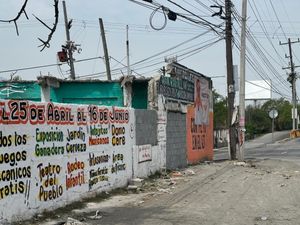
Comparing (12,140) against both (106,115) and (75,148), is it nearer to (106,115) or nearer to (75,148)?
(75,148)

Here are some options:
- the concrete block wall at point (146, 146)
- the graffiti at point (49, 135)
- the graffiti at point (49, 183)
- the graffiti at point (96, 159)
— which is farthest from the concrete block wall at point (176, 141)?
the graffiti at point (49, 183)

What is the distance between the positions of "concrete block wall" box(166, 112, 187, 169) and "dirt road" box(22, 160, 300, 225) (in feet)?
6.00

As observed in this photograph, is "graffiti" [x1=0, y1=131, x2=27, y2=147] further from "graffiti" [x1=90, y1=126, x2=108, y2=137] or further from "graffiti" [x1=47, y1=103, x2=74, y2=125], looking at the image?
"graffiti" [x1=90, y1=126, x2=108, y2=137]

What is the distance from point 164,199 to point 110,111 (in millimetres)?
2740

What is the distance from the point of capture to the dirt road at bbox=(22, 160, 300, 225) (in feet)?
33.0

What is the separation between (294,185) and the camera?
50.3 ft

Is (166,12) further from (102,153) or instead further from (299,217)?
(299,217)

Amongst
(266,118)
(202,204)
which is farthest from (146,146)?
(266,118)

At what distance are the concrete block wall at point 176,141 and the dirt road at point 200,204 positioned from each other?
1.83m

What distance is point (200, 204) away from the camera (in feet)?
39.1

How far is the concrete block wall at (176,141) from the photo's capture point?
19655 mm

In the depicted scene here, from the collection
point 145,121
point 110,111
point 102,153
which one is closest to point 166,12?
point 145,121

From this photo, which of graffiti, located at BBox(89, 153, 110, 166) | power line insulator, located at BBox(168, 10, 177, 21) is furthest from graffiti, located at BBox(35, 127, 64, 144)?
power line insulator, located at BBox(168, 10, 177, 21)

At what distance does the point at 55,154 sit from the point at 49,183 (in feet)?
1.99
